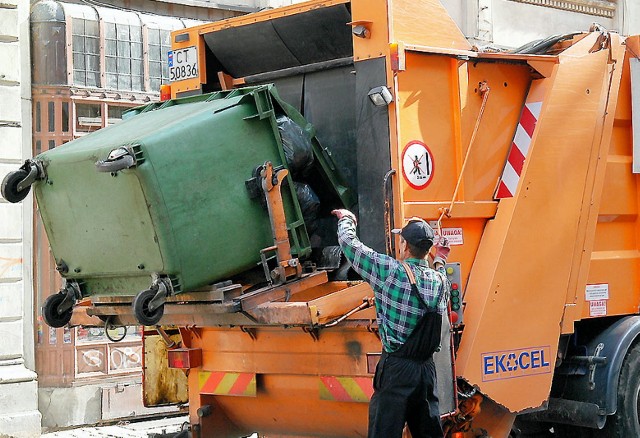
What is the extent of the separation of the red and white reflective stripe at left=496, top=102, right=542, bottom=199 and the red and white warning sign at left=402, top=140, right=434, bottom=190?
0.48 metres

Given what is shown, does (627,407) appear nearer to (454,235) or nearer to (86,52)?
(454,235)

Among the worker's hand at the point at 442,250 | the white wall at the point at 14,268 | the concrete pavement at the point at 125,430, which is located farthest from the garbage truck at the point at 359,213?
the white wall at the point at 14,268

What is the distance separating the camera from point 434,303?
14.7ft

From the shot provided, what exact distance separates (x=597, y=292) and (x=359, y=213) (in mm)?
1556

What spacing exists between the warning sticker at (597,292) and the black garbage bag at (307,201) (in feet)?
5.34

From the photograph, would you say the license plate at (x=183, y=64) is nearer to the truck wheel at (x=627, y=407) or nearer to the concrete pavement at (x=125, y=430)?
the truck wheel at (x=627, y=407)

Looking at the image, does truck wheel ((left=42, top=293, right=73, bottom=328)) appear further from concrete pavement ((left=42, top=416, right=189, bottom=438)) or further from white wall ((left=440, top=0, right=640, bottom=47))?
white wall ((left=440, top=0, right=640, bottom=47))

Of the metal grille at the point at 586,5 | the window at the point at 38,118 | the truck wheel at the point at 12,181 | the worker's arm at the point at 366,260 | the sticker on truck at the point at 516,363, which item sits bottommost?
the sticker on truck at the point at 516,363

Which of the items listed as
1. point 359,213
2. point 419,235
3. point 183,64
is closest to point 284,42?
point 183,64

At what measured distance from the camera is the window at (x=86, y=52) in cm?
912

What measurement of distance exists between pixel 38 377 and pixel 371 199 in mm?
4818

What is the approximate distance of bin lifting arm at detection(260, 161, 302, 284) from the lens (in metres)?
4.77

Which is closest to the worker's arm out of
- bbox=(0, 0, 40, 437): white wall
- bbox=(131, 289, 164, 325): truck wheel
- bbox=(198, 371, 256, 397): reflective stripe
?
bbox=(131, 289, 164, 325): truck wheel

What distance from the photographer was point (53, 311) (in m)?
5.15
